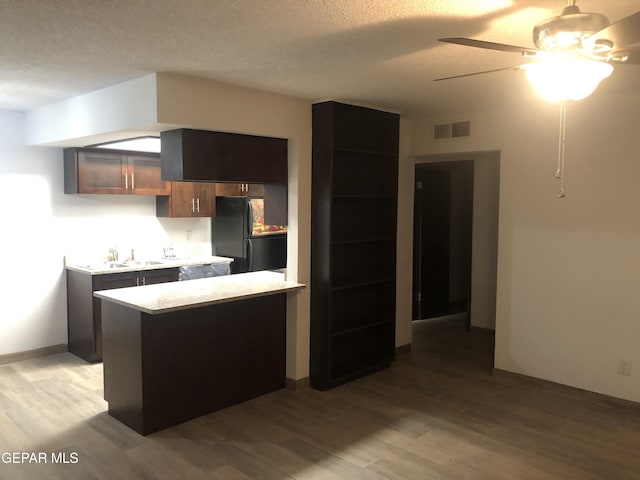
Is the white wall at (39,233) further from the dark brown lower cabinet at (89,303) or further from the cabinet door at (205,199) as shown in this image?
the cabinet door at (205,199)

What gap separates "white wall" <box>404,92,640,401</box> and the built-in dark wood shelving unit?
35.9 inches

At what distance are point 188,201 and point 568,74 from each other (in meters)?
4.64

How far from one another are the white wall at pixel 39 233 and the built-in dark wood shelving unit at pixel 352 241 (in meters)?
2.54

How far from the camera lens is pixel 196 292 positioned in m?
3.87

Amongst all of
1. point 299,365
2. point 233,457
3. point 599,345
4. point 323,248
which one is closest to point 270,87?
point 323,248

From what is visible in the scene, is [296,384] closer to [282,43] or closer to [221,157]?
[221,157]

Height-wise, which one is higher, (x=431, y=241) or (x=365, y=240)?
(x=365, y=240)

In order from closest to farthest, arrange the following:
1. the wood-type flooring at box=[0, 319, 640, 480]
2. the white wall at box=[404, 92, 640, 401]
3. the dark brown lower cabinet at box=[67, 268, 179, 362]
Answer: the wood-type flooring at box=[0, 319, 640, 480]
the white wall at box=[404, 92, 640, 401]
the dark brown lower cabinet at box=[67, 268, 179, 362]

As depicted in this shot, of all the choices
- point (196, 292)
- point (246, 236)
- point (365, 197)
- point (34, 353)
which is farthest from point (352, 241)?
point (34, 353)

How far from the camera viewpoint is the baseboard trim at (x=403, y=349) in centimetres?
529

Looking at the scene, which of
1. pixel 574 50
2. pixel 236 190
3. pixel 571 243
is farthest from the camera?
pixel 236 190

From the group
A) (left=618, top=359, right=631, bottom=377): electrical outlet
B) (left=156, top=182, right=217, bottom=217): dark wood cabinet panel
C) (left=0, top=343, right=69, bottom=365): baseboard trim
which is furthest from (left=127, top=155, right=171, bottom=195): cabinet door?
(left=618, top=359, right=631, bottom=377): electrical outlet

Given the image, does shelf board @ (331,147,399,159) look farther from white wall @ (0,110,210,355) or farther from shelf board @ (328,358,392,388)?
white wall @ (0,110,210,355)

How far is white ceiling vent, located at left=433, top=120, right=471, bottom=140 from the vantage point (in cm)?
476
